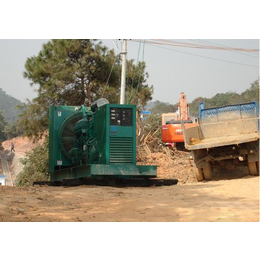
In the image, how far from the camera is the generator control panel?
454 inches

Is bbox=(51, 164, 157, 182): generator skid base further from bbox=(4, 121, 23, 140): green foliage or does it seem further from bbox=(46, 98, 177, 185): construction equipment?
bbox=(4, 121, 23, 140): green foliage

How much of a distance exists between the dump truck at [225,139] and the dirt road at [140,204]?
86 cm

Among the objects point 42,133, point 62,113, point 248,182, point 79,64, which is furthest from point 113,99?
point 248,182

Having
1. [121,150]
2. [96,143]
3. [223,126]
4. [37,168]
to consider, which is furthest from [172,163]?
[37,168]

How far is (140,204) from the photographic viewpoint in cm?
811

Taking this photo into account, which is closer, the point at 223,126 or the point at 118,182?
the point at 118,182

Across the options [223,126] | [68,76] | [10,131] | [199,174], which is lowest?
[199,174]

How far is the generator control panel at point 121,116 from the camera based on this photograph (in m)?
11.5

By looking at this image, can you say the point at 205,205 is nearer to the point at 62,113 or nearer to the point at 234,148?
the point at 234,148

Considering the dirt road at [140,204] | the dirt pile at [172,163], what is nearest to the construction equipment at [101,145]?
the dirt road at [140,204]

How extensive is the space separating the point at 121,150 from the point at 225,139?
2.54 meters

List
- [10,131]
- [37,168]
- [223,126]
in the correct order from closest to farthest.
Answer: [223,126] < [37,168] < [10,131]

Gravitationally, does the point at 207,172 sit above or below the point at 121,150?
below

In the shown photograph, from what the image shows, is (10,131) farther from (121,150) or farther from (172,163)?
(121,150)
